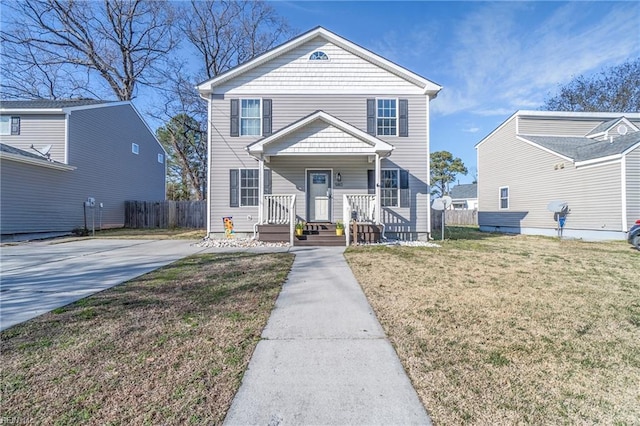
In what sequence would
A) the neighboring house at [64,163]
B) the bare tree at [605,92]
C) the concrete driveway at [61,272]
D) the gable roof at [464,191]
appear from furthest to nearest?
1. the gable roof at [464,191]
2. the bare tree at [605,92]
3. the neighboring house at [64,163]
4. the concrete driveway at [61,272]

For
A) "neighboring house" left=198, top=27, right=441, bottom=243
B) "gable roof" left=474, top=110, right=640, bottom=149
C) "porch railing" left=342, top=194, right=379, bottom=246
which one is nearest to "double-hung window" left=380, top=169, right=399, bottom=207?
A: "neighboring house" left=198, top=27, right=441, bottom=243

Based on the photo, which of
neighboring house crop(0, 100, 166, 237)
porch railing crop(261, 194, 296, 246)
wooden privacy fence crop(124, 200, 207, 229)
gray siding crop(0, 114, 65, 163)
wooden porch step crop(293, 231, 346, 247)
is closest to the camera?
wooden porch step crop(293, 231, 346, 247)

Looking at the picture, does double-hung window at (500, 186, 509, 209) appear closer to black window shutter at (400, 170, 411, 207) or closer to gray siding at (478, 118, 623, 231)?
gray siding at (478, 118, 623, 231)

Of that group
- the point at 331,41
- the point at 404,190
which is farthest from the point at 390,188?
the point at 331,41

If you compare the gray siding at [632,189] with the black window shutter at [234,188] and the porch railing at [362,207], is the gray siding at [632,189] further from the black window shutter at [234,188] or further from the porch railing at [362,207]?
the black window shutter at [234,188]

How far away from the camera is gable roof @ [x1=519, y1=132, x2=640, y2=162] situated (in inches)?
414

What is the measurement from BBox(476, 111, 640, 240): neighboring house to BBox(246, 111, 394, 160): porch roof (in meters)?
9.36

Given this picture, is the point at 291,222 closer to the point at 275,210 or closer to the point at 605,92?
the point at 275,210

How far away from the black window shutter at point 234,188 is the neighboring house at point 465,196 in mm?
32413

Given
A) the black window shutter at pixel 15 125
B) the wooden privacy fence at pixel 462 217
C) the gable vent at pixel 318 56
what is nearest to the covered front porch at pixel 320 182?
the gable vent at pixel 318 56

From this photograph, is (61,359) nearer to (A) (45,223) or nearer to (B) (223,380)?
(B) (223,380)

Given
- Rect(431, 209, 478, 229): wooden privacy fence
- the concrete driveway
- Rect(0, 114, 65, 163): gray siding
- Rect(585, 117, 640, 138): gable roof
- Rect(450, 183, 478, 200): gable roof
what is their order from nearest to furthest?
1. the concrete driveway
2. Rect(0, 114, 65, 163): gray siding
3. Rect(585, 117, 640, 138): gable roof
4. Rect(431, 209, 478, 229): wooden privacy fence
5. Rect(450, 183, 478, 200): gable roof

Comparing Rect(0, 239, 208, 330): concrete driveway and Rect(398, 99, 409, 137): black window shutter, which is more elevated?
Rect(398, 99, 409, 137): black window shutter

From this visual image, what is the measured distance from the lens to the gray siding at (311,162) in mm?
10086
